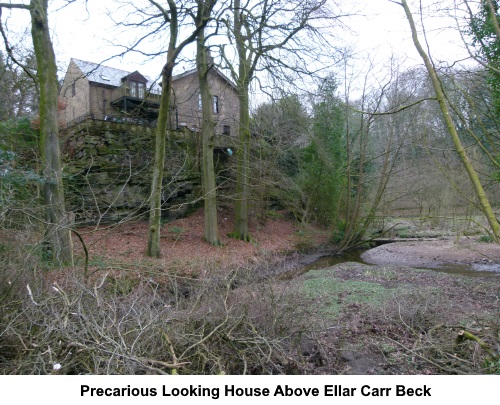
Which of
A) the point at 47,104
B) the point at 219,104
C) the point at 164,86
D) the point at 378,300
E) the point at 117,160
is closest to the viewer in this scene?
the point at 378,300

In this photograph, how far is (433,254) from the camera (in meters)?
16.5

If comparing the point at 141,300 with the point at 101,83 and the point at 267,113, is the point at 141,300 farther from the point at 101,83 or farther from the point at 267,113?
the point at 101,83

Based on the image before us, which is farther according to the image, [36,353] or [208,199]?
[208,199]

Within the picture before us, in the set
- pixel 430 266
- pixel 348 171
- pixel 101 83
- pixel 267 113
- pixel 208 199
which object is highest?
pixel 101 83

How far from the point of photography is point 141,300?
4.95m

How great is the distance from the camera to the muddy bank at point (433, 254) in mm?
14930

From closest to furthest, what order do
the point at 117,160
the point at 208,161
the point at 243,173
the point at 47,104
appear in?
the point at 47,104 → the point at 208,161 → the point at 117,160 → the point at 243,173

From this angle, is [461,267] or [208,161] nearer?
[461,267]

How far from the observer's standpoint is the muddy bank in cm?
1493

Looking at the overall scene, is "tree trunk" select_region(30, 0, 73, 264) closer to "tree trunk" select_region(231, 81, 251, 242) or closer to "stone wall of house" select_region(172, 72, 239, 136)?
"tree trunk" select_region(231, 81, 251, 242)

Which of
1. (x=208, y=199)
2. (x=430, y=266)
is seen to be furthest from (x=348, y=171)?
(x=208, y=199)

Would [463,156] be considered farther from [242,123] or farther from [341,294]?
[242,123]

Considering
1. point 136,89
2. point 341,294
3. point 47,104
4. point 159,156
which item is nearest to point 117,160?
point 159,156
